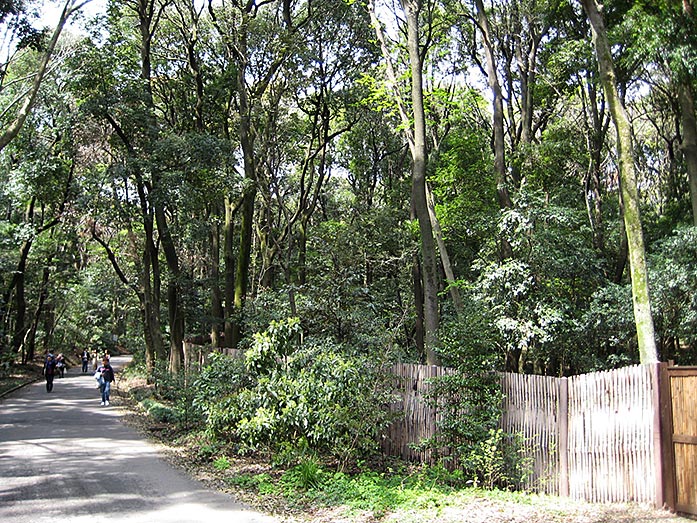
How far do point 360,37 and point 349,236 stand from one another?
7992 mm

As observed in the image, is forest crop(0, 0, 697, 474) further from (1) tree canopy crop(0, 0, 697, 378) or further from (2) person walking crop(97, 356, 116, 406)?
(2) person walking crop(97, 356, 116, 406)

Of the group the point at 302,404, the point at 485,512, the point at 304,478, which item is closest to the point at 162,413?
the point at 302,404

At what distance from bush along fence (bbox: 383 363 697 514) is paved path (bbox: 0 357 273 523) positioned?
4060 millimetres

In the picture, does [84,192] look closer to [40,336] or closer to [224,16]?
[224,16]

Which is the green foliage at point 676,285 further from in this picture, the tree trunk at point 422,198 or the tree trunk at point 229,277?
the tree trunk at point 229,277

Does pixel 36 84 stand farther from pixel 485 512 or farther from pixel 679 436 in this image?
pixel 679 436

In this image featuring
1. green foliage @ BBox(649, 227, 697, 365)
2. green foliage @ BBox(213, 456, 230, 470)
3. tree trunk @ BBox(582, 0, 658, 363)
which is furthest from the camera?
green foliage @ BBox(649, 227, 697, 365)

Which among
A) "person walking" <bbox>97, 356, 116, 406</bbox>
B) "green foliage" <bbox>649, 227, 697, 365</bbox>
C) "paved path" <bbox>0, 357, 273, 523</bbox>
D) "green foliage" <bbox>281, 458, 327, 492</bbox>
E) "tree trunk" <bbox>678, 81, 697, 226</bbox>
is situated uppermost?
"tree trunk" <bbox>678, 81, 697, 226</bbox>

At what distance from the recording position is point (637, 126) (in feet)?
100

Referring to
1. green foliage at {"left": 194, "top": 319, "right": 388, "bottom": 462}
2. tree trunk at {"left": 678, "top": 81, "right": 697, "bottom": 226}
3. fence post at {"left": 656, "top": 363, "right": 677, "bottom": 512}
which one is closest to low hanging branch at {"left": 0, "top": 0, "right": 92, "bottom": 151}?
green foliage at {"left": 194, "top": 319, "right": 388, "bottom": 462}

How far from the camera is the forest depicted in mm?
11969

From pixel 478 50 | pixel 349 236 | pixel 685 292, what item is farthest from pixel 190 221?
pixel 685 292

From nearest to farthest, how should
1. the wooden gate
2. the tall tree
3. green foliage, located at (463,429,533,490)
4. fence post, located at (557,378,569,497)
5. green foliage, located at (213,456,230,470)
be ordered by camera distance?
the wooden gate < fence post, located at (557,378,569,497) < green foliage, located at (463,429,533,490) < green foliage, located at (213,456,230,470) < the tall tree

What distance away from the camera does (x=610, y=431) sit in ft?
27.9
